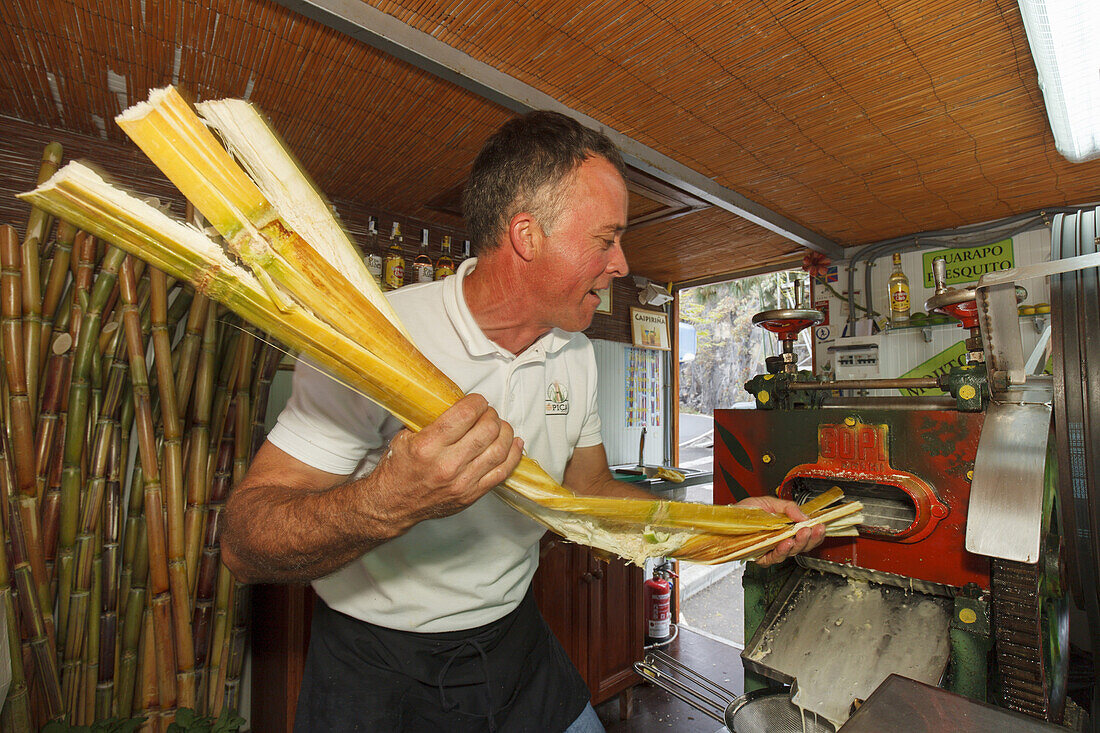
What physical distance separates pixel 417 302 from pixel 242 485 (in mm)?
505

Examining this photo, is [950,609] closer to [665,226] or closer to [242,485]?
[242,485]

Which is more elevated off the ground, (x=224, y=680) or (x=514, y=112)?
(x=514, y=112)

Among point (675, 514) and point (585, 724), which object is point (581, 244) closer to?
point (675, 514)

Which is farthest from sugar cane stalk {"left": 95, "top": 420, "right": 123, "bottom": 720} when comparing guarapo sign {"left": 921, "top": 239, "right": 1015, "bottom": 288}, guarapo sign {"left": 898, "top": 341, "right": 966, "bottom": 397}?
guarapo sign {"left": 921, "top": 239, "right": 1015, "bottom": 288}

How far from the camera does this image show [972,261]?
2.72 metres

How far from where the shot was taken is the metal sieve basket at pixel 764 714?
1.43 metres

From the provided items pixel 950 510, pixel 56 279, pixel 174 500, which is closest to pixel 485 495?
pixel 950 510

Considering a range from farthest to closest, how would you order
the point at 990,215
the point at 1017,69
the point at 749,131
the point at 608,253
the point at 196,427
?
1. the point at 990,215
2. the point at 196,427
3. the point at 749,131
4. the point at 1017,69
5. the point at 608,253

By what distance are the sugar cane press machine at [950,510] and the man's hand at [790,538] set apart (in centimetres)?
32

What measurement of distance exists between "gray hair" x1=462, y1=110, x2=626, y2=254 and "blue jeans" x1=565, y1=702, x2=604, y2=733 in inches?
47.4

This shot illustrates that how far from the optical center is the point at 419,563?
3.56 feet

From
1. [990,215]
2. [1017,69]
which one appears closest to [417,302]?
[1017,69]

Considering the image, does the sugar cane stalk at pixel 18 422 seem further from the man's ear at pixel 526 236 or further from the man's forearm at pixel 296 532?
the man's ear at pixel 526 236

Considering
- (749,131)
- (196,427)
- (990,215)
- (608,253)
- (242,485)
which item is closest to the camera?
(242,485)
